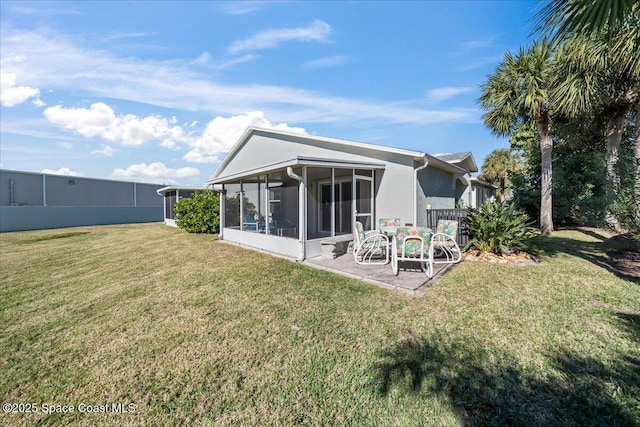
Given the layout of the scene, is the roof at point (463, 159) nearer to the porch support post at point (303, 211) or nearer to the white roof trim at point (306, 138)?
the white roof trim at point (306, 138)

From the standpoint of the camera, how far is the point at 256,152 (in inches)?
558

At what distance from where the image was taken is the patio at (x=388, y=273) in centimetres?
572

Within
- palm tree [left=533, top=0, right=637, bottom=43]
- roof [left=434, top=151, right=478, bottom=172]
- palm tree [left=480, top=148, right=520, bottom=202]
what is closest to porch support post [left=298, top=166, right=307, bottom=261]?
palm tree [left=533, top=0, right=637, bottom=43]

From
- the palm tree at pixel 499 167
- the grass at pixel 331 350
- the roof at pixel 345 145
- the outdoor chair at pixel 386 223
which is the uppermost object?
the palm tree at pixel 499 167

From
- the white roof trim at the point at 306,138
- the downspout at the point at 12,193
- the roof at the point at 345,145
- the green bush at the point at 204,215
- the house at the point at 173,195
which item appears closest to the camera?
the roof at the point at 345,145

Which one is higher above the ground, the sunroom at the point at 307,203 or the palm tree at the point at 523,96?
the palm tree at the point at 523,96

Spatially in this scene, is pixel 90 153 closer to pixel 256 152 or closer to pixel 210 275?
pixel 256 152

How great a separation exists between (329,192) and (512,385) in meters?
7.85

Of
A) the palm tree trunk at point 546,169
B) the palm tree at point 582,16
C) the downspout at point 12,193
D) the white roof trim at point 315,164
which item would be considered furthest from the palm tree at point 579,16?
the downspout at point 12,193

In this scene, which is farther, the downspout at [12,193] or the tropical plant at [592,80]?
the downspout at [12,193]

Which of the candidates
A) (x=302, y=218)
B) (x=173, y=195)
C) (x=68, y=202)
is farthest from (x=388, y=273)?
(x=68, y=202)

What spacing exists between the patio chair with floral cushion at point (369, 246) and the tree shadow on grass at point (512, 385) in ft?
13.2

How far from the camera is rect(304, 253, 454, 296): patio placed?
572cm

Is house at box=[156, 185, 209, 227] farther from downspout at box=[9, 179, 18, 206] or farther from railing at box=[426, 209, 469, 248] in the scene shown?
railing at box=[426, 209, 469, 248]
